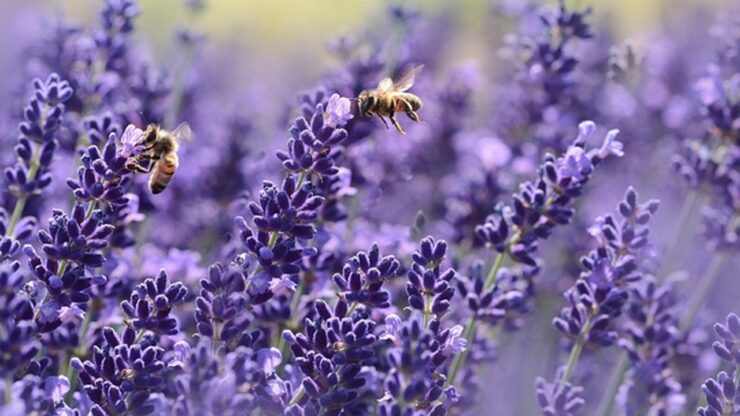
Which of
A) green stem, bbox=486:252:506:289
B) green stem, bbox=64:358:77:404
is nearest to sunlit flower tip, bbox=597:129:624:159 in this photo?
green stem, bbox=486:252:506:289

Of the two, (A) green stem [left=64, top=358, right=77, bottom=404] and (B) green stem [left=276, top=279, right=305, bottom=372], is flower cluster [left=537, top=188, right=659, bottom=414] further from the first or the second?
(A) green stem [left=64, top=358, right=77, bottom=404]

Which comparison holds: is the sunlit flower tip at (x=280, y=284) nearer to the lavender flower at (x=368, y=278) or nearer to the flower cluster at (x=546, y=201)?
the lavender flower at (x=368, y=278)

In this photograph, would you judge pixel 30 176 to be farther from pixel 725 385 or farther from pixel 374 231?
pixel 725 385

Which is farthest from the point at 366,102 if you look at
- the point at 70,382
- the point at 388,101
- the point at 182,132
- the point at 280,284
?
the point at 70,382

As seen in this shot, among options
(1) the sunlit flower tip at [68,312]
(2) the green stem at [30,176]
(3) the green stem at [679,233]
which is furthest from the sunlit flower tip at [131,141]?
(3) the green stem at [679,233]

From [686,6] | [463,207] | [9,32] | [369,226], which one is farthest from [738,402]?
[9,32]

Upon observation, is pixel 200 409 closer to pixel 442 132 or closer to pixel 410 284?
pixel 410 284
